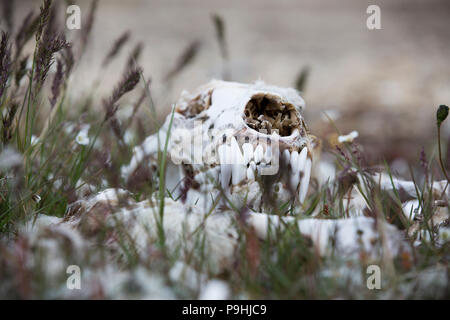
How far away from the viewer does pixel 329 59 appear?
839cm

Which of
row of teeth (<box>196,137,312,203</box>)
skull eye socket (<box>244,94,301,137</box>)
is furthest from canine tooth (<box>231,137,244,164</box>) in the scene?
skull eye socket (<box>244,94,301,137</box>)

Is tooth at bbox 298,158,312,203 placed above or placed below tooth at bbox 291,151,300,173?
below

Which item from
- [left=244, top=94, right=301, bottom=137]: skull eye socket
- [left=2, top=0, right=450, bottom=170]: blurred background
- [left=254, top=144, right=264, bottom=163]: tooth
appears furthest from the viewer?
[left=2, top=0, right=450, bottom=170]: blurred background

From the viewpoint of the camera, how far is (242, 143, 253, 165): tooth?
163 centimetres

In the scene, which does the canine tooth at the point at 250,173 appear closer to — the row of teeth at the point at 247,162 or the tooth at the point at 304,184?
the row of teeth at the point at 247,162

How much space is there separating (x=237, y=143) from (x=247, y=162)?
10cm

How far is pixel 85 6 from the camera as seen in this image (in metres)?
8.54

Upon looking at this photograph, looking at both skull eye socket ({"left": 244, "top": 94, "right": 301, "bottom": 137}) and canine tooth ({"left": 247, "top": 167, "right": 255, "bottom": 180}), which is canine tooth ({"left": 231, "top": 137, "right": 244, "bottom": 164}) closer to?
canine tooth ({"left": 247, "top": 167, "right": 255, "bottom": 180})

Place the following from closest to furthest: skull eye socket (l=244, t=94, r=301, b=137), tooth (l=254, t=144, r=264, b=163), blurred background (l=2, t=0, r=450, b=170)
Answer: tooth (l=254, t=144, r=264, b=163)
skull eye socket (l=244, t=94, r=301, b=137)
blurred background (l=2, t=0, r=450, b=170)

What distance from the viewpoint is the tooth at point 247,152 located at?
5.35 feet

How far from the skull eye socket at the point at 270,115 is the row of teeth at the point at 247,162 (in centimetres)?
16
